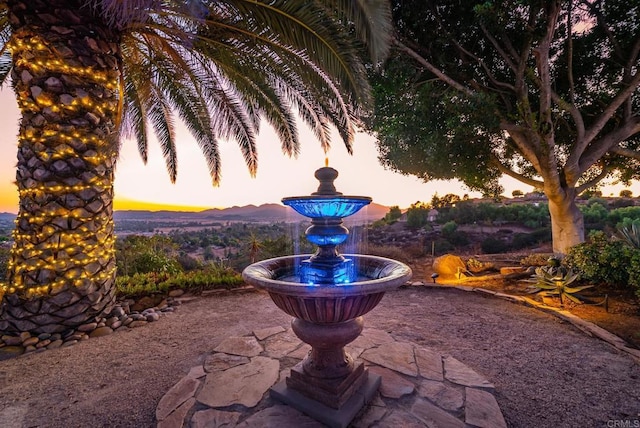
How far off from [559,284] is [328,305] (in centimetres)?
570

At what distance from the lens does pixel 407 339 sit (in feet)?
12.9

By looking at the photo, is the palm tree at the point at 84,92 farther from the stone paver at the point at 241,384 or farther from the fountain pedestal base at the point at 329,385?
the fountain pedestal base at the point at 329,385

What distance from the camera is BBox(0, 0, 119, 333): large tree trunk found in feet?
13.0

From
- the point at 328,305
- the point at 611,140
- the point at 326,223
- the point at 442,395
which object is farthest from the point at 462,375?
the point at 611,140

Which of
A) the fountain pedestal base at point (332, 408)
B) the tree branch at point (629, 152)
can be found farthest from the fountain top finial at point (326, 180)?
the tree branch at point (629, 152)

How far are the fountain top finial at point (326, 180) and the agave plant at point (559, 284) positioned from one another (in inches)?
218

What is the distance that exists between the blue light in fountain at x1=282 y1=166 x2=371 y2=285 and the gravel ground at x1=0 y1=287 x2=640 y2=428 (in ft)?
6.39

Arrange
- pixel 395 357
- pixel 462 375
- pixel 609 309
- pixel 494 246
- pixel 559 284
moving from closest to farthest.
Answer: pixel 462 375, pixel 395 357, pixel 609 309, pixel 559 284, pixel 494 246

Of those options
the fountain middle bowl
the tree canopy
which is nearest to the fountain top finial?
the fountain middle bowl

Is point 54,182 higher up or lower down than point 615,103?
lower down

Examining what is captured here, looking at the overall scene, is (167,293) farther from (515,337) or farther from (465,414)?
(515,337)

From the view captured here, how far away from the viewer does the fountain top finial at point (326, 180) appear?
2641 mm

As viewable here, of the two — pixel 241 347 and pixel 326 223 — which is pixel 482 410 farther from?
pixel 241 347

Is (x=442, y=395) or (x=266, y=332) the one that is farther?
(x=266, y=332)
